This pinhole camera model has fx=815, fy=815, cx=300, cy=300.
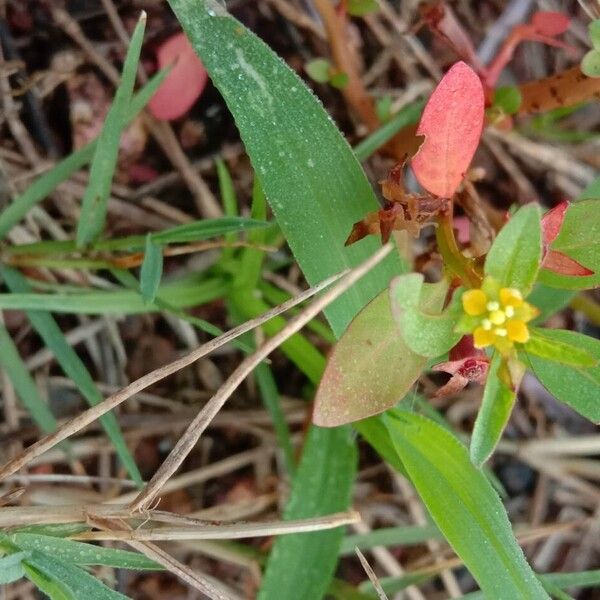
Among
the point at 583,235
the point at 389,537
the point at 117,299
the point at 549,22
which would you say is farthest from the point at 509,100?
the point at 389,537

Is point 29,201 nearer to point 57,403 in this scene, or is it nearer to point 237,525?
point 57,403

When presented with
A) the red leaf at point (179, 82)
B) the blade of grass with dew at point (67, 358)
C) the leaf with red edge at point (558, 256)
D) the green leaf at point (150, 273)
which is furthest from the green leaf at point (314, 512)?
the red leaf at point (179, 82)

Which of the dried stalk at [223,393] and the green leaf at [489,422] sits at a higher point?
the dried stalk at [223,393]

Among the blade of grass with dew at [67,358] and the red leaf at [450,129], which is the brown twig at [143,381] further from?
the blade of grass with dew at [67,358]

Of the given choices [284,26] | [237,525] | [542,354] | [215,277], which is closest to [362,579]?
[215,277]

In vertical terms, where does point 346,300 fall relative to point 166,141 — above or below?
below
